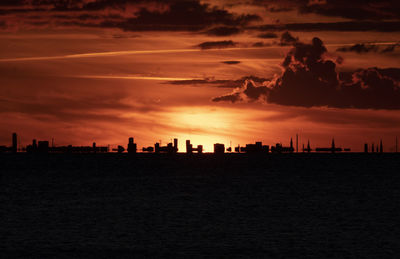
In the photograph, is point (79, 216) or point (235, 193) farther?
point (235, 193)

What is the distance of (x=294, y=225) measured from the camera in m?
74.6

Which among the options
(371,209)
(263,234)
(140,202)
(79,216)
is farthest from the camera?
(140,202)

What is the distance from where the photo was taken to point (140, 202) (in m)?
103

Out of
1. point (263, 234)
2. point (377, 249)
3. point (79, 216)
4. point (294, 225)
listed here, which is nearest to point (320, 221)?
point (294, 225)

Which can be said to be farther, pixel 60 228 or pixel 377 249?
pixel 60 228

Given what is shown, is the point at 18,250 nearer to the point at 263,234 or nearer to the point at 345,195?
the point at 263,234

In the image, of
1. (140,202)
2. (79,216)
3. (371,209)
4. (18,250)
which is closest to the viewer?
(18,250)

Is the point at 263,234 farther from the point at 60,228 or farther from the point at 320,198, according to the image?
the point at 320,198

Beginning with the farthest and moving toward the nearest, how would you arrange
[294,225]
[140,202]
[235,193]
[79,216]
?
1. [235,193]
2. [140,202]
3. [79,216]
4. [294,225]

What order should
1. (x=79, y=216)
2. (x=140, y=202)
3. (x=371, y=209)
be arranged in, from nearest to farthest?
(x=79, y=216)
(x=371, y=209)
(x=140, y=202)

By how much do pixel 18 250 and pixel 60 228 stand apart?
44.4 ft

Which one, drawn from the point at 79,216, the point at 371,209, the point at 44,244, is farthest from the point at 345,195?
the point at 44,244

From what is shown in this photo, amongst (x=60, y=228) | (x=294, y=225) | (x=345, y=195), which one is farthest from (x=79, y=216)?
(x=345, y=195)

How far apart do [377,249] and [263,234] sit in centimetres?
1173
